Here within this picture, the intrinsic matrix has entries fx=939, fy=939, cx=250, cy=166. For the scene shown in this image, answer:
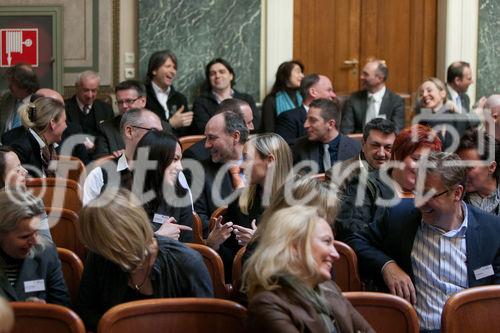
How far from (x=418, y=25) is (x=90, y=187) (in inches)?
191

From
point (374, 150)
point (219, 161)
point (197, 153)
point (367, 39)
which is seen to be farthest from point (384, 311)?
point (367, 39)

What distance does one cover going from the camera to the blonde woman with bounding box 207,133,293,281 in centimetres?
402

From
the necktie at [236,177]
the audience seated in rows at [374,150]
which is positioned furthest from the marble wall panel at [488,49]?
the necktie at [236,177]

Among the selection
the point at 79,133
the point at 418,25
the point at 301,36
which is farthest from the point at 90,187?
the point at 418,25

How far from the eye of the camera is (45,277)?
340 cm

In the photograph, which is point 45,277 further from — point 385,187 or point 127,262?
point 385,187

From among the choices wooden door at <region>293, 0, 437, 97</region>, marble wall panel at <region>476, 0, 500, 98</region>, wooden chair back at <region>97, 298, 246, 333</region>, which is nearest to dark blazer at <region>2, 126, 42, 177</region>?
wooden chair back at <region>97, 298, 246, 333</region>

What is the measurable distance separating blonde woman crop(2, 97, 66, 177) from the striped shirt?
8.67 feet

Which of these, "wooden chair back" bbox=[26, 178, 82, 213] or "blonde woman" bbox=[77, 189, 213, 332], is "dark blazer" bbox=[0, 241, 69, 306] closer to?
"blonde woman" bbox=[77, 189, 213, 332]

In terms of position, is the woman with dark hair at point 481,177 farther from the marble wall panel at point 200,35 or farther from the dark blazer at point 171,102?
the marble wall panel at point 200,35

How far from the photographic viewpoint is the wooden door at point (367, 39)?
333 inches

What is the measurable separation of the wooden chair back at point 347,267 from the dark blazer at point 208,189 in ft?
3.67

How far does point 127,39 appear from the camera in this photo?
7.89 metres

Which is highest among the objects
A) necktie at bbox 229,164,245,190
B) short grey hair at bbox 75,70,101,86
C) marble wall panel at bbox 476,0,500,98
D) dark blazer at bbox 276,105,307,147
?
marble wall panel at bbox 476,0,500,98
